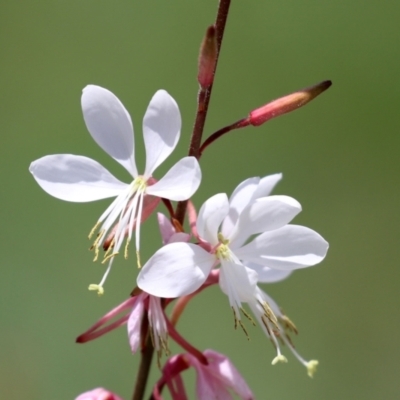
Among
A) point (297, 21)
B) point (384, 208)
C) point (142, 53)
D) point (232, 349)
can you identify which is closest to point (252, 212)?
point (232, 349)

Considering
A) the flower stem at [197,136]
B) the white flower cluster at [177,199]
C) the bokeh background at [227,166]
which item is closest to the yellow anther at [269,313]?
the white flower cluster at [177,199]

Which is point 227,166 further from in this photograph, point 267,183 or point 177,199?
point 177,199

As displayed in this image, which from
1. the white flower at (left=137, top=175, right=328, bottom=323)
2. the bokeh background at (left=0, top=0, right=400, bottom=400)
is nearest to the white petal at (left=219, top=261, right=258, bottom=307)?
the white flower at (left=137, top=175, right=328, bottom=323)

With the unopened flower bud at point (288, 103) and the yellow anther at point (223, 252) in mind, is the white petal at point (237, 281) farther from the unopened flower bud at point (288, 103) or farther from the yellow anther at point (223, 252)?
the unopened flower bud at point (288, 103)

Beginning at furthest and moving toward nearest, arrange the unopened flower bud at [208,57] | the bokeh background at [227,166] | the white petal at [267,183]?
the bokeh background at [227,166] < the white petal at [267,183] < the unopened flower bud at [208,57]

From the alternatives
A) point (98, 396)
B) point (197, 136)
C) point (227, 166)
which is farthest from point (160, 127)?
point (227, 166)

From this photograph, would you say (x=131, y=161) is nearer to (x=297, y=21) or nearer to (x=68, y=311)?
(x=68, y=311)

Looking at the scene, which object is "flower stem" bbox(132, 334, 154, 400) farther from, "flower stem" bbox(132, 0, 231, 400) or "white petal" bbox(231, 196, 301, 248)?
"white petal" bbox(231, 196, 301, 248)
